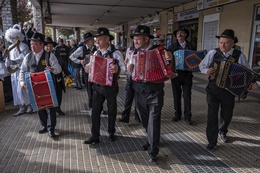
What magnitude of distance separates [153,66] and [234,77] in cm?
130

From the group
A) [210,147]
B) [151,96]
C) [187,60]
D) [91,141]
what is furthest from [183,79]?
[91,141]

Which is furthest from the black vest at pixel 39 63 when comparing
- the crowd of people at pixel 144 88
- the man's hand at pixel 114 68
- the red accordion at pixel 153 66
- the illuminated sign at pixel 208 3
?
the illuminated sign at pixel 208 3

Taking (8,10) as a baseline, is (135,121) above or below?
below

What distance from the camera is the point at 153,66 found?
3.02 m

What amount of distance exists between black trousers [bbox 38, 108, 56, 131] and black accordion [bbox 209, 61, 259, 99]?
2924 mm

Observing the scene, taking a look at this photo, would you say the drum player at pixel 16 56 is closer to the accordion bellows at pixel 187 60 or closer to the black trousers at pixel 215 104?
the accordion bellows at pixel 187 60

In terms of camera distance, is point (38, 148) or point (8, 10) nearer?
point (38, 148)

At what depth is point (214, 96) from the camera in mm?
3553

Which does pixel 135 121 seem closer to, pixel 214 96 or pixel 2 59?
pixel 214 96

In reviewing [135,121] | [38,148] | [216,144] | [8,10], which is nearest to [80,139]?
[38,148]

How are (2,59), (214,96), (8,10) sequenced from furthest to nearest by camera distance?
(8,10) < (2,59) < (214,96)

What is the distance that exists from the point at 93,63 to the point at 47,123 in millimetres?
1690

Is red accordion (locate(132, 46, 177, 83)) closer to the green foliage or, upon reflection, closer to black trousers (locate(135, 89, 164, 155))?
black trousers (locate(135, 89, 164, 155))

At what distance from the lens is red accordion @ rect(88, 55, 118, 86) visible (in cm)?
339
